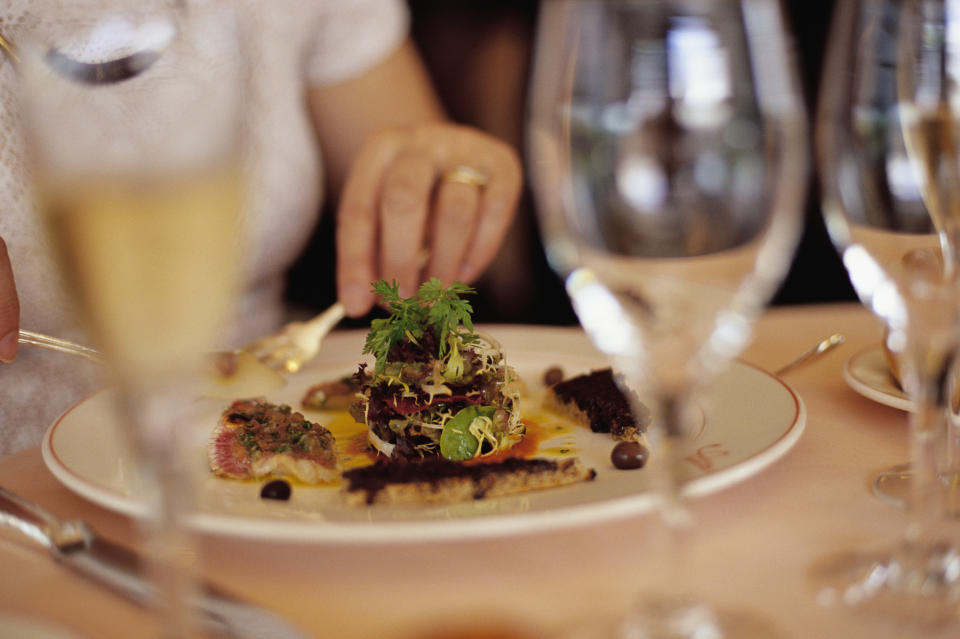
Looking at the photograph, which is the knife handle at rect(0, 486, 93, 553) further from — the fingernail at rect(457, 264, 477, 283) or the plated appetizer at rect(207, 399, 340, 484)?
the fingernail at rect(457, 264, 477, 283)

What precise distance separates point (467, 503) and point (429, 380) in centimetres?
40

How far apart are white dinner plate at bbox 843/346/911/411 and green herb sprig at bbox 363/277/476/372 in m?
0.53

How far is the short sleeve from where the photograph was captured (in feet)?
7.77

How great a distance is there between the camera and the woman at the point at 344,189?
1707mm

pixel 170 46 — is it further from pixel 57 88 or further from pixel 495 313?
pixel 495 313

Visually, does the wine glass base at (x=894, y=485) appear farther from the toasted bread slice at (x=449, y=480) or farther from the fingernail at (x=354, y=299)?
the fingernail at (x=354, y=299)

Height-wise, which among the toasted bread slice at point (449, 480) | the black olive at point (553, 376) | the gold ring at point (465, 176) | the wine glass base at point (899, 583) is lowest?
the black olive at point (553, 376)

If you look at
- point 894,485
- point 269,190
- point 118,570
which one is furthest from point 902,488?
point 269,190

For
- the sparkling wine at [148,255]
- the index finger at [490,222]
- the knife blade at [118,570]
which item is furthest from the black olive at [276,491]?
the index finger at [490,222]

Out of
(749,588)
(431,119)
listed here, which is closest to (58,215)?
(749,588)

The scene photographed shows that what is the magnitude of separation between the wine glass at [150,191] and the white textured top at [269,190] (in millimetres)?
1041

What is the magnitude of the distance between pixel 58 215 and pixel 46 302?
4.65ft

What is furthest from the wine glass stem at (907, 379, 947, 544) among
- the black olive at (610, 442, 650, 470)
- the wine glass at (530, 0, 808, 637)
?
the black olive at (610, 442, 650, 470)

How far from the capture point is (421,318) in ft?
4.31
